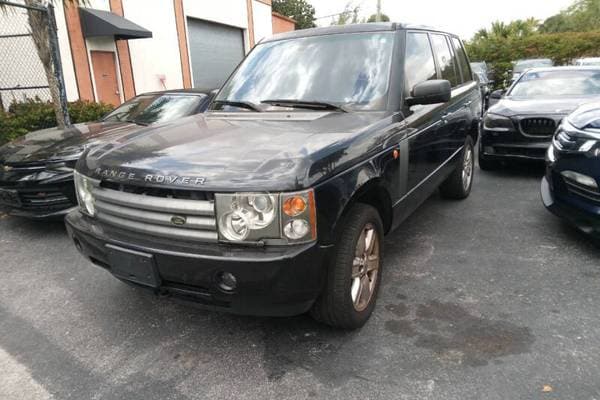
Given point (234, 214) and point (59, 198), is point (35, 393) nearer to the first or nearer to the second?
point (234, 214)

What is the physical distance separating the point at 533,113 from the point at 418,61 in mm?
3103

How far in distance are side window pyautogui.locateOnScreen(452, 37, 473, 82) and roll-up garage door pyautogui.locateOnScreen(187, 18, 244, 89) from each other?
1090 centimetres

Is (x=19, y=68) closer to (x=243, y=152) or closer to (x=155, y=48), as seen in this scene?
(x=155, y=48)

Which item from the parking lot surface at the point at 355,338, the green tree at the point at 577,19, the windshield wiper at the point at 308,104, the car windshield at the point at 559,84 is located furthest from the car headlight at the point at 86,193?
the green tree at the point at 577,19

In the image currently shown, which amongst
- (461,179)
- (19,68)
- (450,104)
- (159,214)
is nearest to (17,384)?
(159,214)

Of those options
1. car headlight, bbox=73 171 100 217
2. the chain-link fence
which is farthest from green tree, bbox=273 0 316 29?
car headlight, bbox=73 171 100 217

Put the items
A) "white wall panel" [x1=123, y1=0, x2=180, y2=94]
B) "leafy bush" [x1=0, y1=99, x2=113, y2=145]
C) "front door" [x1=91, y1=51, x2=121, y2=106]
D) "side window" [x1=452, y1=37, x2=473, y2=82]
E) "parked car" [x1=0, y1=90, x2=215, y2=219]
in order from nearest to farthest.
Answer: "parked car" [x1=0, y1=90, x2=215, y2=219] < "side window" [x1=452, y1=37, x2=473, y2=82] < "leafy bush" [x1=0, y1=99, x2=113, y2=145] < "front door" [x1=91, y1=51, x2=121, y2=106] < "white wall panel" [x1=123, y1=0, x2=180, y2=94]

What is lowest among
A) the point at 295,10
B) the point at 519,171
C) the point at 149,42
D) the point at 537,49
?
the point at 519,171

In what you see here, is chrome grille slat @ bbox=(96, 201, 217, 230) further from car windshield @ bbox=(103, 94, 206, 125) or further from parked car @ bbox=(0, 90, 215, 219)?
car windshield @ bbox=(103, 94, 206, 125)

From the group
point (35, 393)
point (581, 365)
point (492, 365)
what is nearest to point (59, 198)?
point (35, 393)

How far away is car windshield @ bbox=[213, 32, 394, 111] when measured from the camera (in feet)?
10.6

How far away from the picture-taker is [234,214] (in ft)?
7.13

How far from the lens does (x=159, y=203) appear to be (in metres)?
2.33

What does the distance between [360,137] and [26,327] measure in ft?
8.30
